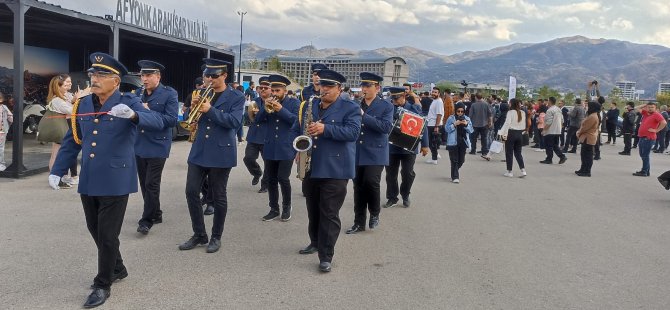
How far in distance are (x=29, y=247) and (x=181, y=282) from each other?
6.58ft

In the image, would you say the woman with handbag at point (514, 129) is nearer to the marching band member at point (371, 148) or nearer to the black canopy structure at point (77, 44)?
the marching band member at point (371, 148)

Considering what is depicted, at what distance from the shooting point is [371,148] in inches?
262

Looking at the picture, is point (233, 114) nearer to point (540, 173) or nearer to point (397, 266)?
point (397, 266)

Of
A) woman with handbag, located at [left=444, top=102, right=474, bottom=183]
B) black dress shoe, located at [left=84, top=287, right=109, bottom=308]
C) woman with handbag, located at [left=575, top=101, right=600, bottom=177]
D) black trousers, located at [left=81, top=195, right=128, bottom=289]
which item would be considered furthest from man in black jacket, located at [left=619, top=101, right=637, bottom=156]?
black dress shoe, located at [left=84, top=287, right=109, bottom=308]

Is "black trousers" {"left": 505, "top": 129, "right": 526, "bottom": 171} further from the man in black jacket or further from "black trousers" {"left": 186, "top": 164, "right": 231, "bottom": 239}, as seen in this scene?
the man in black jacket

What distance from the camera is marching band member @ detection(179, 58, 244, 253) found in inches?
222

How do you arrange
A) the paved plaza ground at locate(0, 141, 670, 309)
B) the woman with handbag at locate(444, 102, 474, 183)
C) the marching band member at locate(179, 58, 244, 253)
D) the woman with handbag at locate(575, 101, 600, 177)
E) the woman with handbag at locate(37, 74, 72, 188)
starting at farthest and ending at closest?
1. the woman with handbag at locate(575, 101, 600, 177)
2. the woman with handbag at locate(444, 102, 474, 183)
3. the woman with handbag at locate(37, 74, 72, 188)
4. the marching band member at locate(179, 58, 244, 253)
5. the paved plaza ground at locate(0, 141, 670, 309)

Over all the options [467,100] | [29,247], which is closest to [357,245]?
[29,247]

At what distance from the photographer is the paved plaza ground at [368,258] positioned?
452 centimetres

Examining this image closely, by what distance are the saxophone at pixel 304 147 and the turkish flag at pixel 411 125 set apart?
2.60m

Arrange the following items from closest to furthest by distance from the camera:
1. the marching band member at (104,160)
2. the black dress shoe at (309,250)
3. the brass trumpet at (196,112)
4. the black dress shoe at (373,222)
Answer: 1. the marching band member at (104,160)
2. the brass trumpet at (196,112)
3. the black dress shoe at (309,250)
4. the black dress shoe at (373,222)

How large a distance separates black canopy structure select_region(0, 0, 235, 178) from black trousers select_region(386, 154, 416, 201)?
21.5ft

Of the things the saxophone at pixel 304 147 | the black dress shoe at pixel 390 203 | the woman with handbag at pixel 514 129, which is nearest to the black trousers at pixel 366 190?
the saxophone at pixel 304 147

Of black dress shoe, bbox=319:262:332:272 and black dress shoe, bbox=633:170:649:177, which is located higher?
black dress shoe, bbox=633:170:649:177
